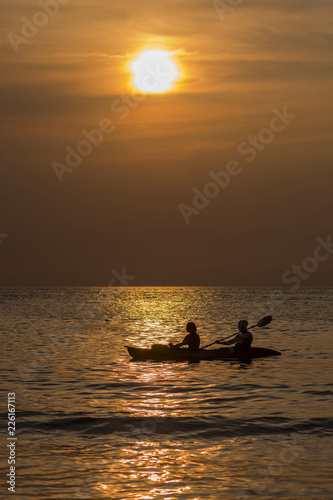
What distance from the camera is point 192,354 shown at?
30781 millimetres

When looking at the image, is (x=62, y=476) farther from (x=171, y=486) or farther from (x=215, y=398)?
(x=215, y=398)

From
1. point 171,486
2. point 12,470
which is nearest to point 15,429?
point 12,470

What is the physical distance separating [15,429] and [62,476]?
4624 mm

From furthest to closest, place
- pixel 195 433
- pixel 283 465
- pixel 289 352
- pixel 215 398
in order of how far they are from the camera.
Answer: pixel 289 352, pixel 215 398, pixel 195 433, pixel 283 465

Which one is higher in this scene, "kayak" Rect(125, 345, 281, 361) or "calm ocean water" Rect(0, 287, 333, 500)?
"kayak" Rect(125, 345, 281, 361)

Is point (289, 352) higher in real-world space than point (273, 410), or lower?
higher

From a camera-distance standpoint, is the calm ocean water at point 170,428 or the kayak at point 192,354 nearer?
the calm ocean water at point 170,428

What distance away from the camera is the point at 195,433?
16.9 m

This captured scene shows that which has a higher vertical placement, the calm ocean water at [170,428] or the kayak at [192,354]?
the kayak at [192,354]

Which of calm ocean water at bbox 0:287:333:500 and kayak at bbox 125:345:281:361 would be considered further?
kayak at bbox 125:345:281:361

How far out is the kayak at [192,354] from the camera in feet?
101

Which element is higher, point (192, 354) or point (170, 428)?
point (192, 354)

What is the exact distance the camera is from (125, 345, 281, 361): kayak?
3075 cm

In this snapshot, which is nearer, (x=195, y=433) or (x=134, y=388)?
(x=195, y=433)
